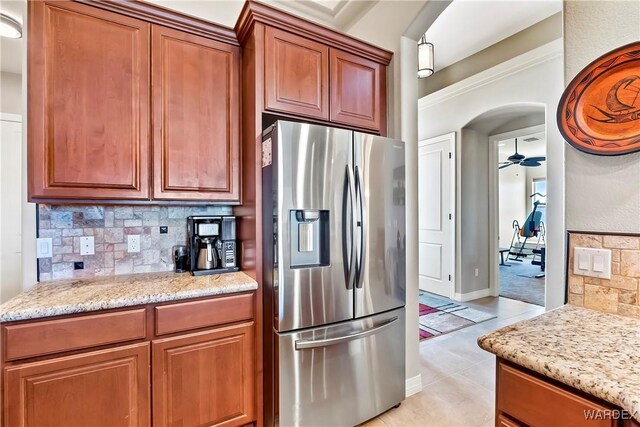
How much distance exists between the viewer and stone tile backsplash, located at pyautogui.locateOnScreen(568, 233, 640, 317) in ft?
3.73

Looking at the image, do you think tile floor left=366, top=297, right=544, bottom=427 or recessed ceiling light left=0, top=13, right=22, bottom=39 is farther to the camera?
recessed ceiling light left=0, top=13, right=22, bottom=39

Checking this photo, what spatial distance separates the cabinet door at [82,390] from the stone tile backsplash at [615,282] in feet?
6.72

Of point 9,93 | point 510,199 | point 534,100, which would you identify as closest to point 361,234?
point 534,100

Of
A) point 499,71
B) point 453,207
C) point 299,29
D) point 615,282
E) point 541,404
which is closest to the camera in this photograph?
point 541,404

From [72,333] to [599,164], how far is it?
2.43m

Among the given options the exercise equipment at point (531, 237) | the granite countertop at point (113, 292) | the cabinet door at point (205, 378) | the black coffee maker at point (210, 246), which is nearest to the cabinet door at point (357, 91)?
the black coffee maker at point (210, 246)

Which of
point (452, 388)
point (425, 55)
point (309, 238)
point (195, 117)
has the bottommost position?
point (452, 388)

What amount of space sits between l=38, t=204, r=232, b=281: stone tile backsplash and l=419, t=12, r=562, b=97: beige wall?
12.7ft

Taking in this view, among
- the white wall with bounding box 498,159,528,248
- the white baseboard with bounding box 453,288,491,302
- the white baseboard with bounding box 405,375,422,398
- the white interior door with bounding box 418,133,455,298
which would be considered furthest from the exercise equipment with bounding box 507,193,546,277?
the white baseboard with bounding box 405,375,422,398

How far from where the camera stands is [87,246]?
1.95 metres

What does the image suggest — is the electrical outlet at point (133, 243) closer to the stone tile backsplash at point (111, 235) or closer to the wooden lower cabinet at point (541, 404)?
the stone tile backsplash at point (111, 235)

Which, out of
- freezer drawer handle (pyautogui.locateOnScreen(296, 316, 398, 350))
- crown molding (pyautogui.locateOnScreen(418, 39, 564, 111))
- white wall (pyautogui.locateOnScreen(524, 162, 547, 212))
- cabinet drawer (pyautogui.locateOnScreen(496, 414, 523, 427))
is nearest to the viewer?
cabinet drawer (pyautogui.locateOnScreen(496, 414, 523, 427))

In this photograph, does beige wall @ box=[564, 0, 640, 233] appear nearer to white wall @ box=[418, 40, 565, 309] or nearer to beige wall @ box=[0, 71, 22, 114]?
white wall @ box=[418, 40, 565, 309]

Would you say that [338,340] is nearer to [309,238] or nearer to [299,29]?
[309,238]
